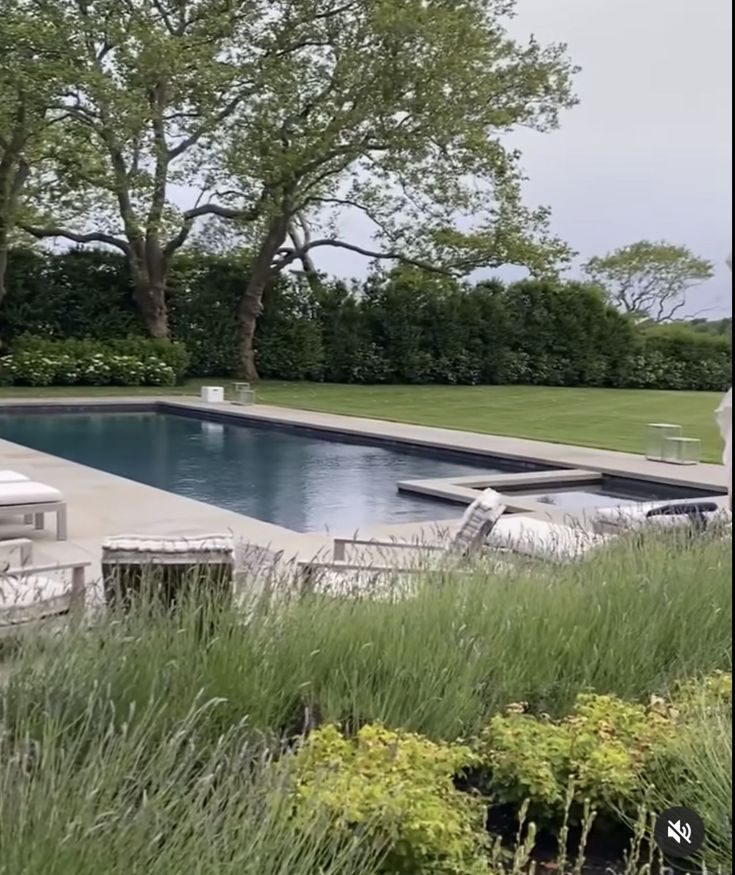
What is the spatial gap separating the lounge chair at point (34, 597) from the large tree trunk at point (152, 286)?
722 inches

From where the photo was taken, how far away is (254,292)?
23.5 metres

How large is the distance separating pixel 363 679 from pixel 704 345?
89.1 feet

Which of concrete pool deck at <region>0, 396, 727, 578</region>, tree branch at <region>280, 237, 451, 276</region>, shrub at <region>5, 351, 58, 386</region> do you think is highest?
tree branch at <region>280, 237, 451, 276</region>

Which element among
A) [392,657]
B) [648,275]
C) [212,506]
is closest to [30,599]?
[392,657]

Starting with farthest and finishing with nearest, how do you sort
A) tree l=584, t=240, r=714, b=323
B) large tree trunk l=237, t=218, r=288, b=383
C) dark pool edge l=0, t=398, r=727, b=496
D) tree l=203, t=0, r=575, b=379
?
tree l=584, t=240, r=714, b=323 < large tree trunk l=237, t=218, r=288, b=383 < tree l=203, t=0, r=575, b=379 < dark pool edge l=0, t=398, r=727, b=496

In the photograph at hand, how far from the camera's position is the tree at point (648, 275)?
44.3 metres

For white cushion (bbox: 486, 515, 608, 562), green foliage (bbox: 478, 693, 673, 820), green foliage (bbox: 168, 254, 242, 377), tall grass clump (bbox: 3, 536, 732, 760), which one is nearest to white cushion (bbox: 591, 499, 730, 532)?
white cushion (bbox: 486, 515, 608, 562)

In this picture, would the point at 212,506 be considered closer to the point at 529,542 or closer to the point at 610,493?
the point at 529,542

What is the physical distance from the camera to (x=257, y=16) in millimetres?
20984

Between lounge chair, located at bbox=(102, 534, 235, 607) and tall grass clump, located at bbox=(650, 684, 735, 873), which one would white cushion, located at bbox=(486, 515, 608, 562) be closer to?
lounge chair, located at bbox=(102, 534, 235, 607)

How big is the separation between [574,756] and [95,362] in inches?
771

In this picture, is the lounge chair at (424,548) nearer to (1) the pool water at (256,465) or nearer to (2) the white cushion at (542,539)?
(2) the white cushion at (542,539)

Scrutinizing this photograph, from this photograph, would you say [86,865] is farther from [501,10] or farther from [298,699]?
[501,10]

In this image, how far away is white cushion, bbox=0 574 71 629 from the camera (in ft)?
12.6
